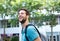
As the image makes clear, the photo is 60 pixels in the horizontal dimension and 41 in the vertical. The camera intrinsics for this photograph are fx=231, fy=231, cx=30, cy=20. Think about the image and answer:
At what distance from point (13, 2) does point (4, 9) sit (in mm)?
1257

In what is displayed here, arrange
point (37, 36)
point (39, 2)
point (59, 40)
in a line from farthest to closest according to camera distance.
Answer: point (59, 40)
point (39, 2)
point (37, 36)

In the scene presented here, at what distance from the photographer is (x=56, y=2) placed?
66.9ft

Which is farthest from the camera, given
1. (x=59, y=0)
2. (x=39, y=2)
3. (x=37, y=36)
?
(x=59, y=0)

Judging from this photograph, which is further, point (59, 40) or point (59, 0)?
point (59, 40)

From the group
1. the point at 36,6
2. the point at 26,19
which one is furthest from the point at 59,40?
the point at 26,19

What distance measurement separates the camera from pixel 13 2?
1948cm

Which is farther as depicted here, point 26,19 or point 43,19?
point 43,19

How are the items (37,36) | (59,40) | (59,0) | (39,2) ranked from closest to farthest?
1. (37,36)
2. (39,2)
3. (59,0)
4. (59,40)

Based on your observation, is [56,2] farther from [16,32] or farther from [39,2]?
[16,32]

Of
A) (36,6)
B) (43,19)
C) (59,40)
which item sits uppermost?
(36,6)

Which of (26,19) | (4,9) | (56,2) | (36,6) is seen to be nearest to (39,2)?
(36,6)

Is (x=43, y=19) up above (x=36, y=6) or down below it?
below

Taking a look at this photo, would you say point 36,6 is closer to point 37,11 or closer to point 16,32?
point 37,11

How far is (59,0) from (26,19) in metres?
17.5
